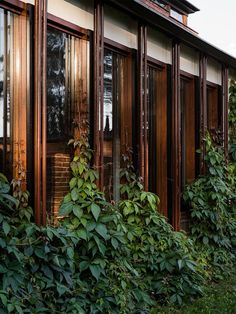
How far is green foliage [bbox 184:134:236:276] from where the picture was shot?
757 centimetres

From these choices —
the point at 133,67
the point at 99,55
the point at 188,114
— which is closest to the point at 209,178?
the point at 188,114

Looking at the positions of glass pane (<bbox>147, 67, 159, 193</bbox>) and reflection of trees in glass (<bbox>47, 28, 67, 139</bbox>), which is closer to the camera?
reflection of trees in glass (<bbox>47, 28, 67, 139</bbox>)

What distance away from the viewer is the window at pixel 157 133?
290 inches

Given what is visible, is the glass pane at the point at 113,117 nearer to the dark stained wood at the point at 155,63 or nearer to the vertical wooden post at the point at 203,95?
the dark stained wood at the point at 155,63

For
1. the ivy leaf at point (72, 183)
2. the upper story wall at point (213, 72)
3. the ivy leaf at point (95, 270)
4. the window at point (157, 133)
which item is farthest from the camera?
the upper story wall at point (213, 72)

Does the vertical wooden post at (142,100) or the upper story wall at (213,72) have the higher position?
the upper story wall at (213,72)

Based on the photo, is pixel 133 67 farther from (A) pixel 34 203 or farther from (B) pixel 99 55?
(A) pixel 34 203

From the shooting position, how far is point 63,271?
461 centimetres

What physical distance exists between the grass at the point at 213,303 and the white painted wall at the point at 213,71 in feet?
12.9

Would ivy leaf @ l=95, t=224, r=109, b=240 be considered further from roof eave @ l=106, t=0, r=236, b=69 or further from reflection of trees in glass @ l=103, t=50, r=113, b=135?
roof eave @ l=106, t=0, r=236, b=69

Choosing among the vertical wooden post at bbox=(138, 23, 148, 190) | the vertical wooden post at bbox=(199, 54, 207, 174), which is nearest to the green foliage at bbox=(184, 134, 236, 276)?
the vertical wooden post at bbox=(199, 54, 207, 174)

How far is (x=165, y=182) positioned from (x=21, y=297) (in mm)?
3786

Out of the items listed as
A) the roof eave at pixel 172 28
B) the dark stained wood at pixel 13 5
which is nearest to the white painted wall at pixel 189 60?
the roof eave at pixel 172 28

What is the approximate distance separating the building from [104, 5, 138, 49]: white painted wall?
0.01 metres
